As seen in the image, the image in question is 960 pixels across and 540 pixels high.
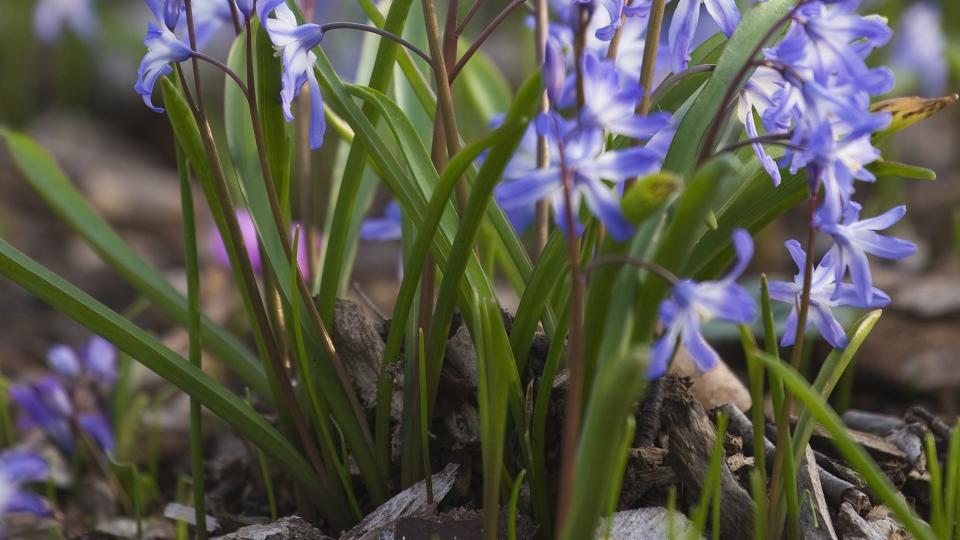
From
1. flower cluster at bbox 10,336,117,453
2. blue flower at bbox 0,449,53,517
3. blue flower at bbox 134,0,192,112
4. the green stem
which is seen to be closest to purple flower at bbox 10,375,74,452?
flower cluster at bbox 10,336,117,453

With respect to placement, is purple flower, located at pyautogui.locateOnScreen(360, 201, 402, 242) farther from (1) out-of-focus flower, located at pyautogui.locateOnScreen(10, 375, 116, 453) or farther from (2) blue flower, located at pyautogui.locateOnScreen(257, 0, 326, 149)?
(1) out-of-focus flower, located at pyautogui.locateOnScreen(10, 375, 116, 453)

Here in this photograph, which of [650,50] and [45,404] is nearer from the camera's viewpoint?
[650,50]

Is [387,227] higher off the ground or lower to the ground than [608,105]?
higher

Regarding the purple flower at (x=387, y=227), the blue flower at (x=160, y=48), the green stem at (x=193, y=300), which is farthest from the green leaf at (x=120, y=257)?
the blue flower at (x=160, y=48)

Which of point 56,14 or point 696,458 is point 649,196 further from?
point 56,14

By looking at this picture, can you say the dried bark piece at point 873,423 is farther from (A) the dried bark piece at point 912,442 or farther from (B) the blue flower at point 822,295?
(B) the blue flower at point 822,295

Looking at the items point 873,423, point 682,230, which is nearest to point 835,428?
point 682,230

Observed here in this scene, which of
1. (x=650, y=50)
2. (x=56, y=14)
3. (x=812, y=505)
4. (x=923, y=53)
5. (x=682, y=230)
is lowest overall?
(x=812, y=505)

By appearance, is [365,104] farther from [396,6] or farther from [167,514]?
[167,514]
